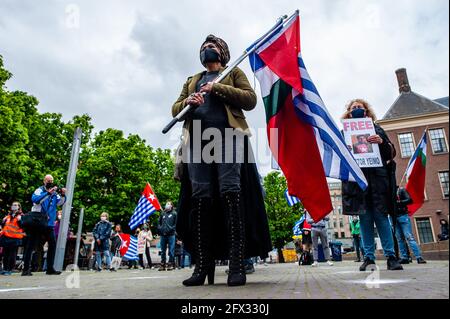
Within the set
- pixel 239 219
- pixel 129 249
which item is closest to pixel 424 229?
pixel 129 249

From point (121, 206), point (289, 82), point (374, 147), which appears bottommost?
point (374, 147)

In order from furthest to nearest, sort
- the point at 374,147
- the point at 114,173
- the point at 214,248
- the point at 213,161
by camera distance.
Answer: the point at 114,173, the point at 374,147, the point at 214,248, the point at 213,161

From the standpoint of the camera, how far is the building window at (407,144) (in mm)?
31469

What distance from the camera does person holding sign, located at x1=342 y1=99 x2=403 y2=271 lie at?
4551 millimetres

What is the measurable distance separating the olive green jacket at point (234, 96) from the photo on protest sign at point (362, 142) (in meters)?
1.88

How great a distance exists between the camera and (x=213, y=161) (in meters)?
3.19

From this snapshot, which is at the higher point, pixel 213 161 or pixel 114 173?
pixel 114 173

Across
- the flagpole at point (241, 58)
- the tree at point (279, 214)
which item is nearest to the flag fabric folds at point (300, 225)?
the flagpole at point (241, 58)

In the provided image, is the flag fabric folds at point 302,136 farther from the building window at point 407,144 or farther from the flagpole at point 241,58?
the building window at point 407,144

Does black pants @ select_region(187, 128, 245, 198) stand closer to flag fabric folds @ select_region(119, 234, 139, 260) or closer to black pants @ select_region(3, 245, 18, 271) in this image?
black pants @ select_region(3, 245, 18, 271)

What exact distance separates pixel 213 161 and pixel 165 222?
29.3 feet

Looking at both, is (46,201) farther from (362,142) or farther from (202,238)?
(362,142)

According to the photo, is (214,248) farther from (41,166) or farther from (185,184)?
(41,166)
